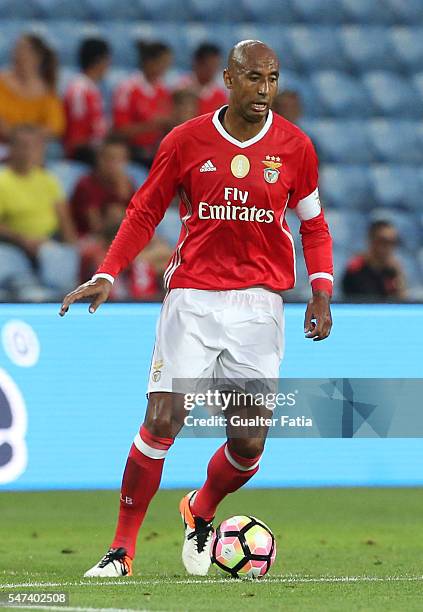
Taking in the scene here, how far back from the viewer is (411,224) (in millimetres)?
12523

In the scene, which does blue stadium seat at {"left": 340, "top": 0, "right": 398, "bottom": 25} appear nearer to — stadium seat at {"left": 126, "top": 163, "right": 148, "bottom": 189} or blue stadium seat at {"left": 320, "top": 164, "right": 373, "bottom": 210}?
blue stadium seat at {"left": 320, "top": 164, "right": 373, "bottom": 210}

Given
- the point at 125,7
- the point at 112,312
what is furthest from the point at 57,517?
the point at 125,7

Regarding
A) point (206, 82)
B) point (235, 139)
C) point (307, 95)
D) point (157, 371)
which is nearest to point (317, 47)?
point (307, 95)

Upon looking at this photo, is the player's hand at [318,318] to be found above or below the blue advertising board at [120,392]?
above

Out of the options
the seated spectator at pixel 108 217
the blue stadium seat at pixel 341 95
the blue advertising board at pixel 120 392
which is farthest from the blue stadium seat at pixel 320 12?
the blue advertising board at pixel 120 392

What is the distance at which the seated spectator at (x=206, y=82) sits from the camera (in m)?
11.9

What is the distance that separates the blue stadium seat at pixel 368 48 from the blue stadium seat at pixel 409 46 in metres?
0.05

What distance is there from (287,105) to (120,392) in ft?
14.2

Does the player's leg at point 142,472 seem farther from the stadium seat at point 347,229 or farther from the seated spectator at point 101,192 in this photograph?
the stadium seat at point 347,229

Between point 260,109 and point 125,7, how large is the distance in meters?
7.77

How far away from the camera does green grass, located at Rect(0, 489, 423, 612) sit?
4859mm

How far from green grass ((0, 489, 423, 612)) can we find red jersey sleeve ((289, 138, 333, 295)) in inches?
46.8

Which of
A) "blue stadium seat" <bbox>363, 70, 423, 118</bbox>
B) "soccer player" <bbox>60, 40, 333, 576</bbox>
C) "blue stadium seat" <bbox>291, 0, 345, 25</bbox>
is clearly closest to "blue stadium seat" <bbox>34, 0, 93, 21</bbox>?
"blue stadium seat" <bbox>291, 0, 345, 25</bbox>

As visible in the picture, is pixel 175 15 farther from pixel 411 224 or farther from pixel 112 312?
pixel 112 312
